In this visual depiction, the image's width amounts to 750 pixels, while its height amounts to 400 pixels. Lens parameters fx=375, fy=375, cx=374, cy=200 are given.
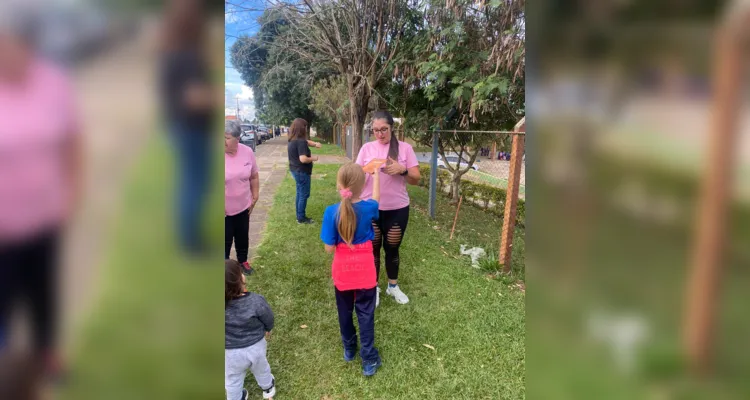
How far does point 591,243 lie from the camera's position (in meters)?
0.61

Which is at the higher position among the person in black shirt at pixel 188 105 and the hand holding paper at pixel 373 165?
the person in black shirt at pixel 188 105

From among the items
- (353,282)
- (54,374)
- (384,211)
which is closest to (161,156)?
(54,374)

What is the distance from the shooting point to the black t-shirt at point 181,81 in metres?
0.52

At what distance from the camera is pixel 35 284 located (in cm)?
46

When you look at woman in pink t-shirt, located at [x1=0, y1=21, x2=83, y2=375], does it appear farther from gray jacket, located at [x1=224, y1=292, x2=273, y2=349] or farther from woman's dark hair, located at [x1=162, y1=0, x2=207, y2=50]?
gray jacket, located at [x1=224, y1=292, x2=273, y2=349]

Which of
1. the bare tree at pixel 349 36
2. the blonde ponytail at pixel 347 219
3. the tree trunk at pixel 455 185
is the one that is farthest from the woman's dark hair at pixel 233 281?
the tree trunk at pixel 455 185

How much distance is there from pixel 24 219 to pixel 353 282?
7.09 ft

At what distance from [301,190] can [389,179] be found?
3087 mm

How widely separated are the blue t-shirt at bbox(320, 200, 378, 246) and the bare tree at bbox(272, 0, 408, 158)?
7.84 ft

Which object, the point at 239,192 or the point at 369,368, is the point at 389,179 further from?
the point at 369,368

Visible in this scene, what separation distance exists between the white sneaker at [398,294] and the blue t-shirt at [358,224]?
4.15 ft

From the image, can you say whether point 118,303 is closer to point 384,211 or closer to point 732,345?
point 732,345

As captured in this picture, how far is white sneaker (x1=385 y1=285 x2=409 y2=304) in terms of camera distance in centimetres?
357

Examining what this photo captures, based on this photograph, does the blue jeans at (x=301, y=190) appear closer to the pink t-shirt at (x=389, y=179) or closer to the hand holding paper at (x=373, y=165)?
the pink t-shirt at (x=389, y=179)
